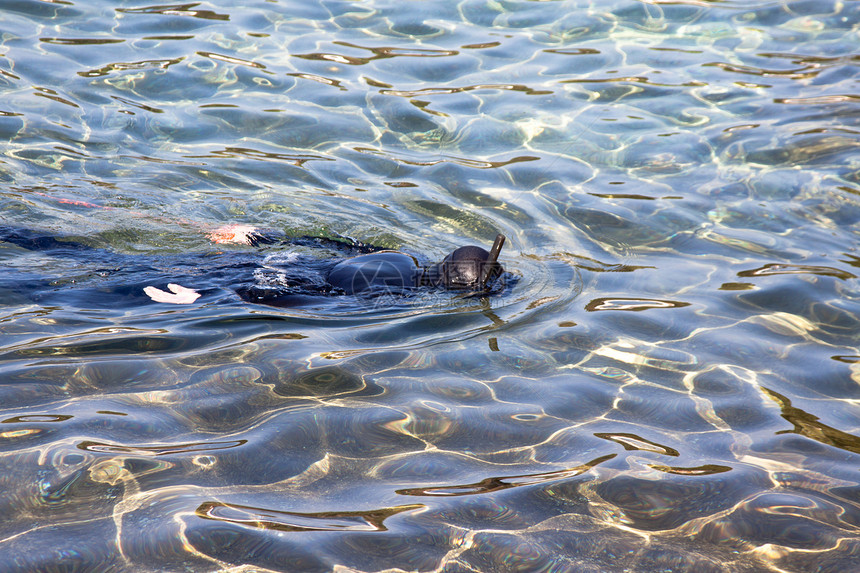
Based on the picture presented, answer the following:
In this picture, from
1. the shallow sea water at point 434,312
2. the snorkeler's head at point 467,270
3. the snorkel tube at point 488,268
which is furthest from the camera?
the snorkeler's head at point 467,270

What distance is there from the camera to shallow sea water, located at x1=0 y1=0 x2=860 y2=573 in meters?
2.95

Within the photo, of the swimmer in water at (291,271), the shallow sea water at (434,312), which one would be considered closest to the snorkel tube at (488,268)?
the swimmer in water at (291,271)

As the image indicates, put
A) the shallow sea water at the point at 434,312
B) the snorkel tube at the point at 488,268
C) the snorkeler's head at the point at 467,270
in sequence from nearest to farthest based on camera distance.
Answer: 1. the shallow sea water at the point at 434,312
2. the snorkel tube at the point at 488,268
3. the snorkeler's head at the point at 467,270

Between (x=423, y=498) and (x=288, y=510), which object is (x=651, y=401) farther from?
(x=288, y=510)

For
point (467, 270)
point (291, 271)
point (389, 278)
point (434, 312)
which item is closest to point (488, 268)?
point (467, 270)

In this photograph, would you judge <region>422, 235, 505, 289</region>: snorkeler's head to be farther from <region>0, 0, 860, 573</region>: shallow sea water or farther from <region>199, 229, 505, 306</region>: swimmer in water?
<region>0, 0, 860, 573</region>: shallow sea water

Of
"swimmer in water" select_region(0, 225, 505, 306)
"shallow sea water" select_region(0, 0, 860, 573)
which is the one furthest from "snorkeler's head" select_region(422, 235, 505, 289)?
"shallow sea water" select_region(0, 0, 860, 573)

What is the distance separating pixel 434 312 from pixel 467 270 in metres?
0.37

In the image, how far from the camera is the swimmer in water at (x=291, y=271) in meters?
5.00

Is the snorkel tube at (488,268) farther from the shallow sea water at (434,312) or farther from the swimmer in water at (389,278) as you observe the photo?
the shallow sea water at (434,312)

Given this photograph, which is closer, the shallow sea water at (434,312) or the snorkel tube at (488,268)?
the shallow sea water at (434,312)

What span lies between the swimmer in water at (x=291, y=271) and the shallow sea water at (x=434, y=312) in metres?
0.09

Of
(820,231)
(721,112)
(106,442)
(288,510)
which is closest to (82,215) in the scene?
(106,442)

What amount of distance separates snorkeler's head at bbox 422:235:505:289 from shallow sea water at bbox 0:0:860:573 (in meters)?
0.12
